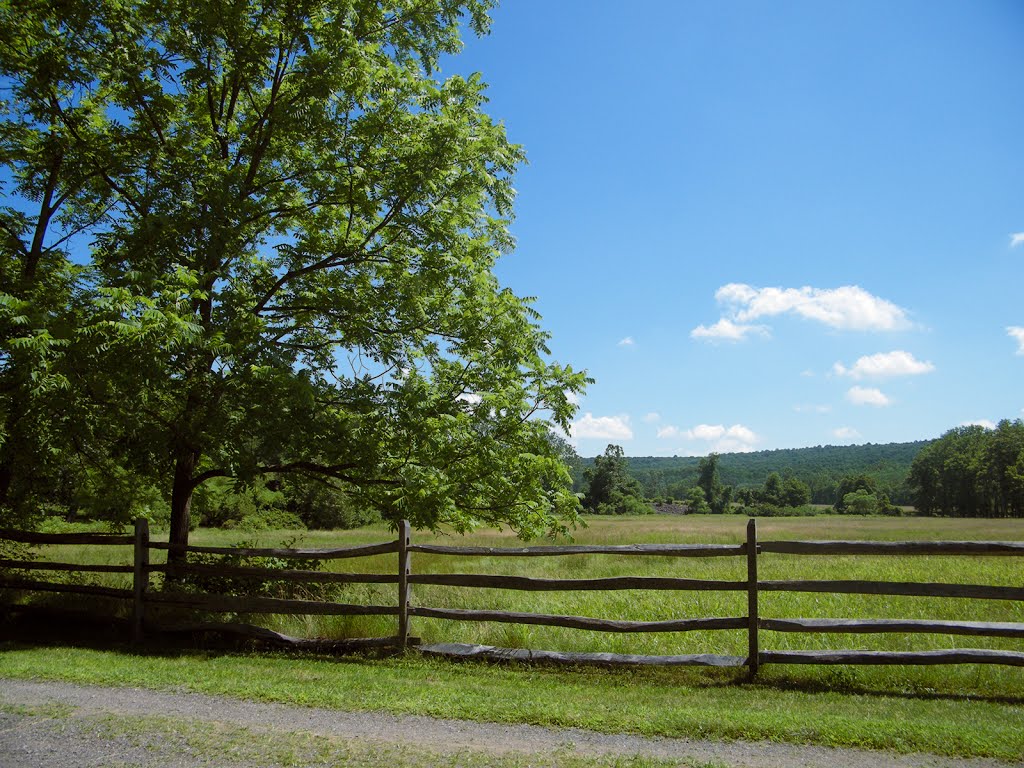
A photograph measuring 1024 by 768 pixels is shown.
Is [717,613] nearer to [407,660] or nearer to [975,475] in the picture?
[407,660]

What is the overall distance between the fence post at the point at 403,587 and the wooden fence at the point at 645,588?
0.6 inches

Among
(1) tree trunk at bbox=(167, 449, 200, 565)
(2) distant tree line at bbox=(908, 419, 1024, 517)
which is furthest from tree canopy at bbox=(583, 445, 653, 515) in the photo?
(1) tree trunk at bbox=(167, 449, 200, 565)

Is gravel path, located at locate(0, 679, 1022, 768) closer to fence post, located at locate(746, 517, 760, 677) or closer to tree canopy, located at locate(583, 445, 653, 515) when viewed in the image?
fence post, located at locate(746, 517, 760, 677)

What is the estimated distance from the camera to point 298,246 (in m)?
11.4

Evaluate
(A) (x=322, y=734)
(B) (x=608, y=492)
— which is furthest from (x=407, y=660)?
(B) (x=608, y=492)

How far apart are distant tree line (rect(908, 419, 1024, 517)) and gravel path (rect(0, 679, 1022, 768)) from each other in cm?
11554

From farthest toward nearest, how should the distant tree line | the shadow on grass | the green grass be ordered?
1. the distant tree line
2. the shadow on grass
3. the green grass

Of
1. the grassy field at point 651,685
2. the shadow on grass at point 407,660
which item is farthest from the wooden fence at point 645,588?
the grassy field at point 651,685

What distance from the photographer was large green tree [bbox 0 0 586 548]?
1019cm

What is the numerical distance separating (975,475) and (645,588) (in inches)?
5216

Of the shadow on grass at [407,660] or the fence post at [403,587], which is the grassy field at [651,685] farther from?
the fence post at [403,587]

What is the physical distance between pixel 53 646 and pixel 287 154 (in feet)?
28.6

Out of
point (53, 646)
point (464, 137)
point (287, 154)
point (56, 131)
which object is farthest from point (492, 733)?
point (56, 131)

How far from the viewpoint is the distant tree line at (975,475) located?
106m
